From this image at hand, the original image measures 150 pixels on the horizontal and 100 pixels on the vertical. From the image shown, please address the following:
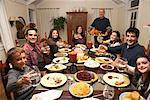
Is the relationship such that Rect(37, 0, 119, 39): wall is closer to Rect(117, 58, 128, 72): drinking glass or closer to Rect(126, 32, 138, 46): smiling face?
Rect(126, 32, 138, 46): smiling face

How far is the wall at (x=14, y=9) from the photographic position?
352 centimetres

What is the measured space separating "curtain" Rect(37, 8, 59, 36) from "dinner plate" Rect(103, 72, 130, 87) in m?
4.68

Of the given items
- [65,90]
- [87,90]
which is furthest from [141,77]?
[65,90]

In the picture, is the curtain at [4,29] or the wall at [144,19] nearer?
the curtain at [4,29]

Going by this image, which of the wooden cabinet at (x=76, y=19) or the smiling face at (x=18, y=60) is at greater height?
the wooden cabinet at (x=76, y=19)

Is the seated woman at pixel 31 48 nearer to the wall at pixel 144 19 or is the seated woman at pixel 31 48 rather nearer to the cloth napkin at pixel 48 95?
the cloth napkin at pixel 48 95

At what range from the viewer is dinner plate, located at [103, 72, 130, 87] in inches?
52.0

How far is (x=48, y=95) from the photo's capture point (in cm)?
113

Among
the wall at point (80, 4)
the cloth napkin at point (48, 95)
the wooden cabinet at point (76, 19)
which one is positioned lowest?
the cloth napkin at point (48, 95)

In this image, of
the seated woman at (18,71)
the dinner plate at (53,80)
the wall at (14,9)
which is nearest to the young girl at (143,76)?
the dinner plate at (53,80)

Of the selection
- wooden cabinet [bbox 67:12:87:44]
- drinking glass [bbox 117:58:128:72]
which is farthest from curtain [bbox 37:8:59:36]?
drinking glass [bbox 117:58:128:72]

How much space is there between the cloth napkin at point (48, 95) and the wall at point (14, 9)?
9.78 feet

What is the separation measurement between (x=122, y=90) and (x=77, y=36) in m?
2.52

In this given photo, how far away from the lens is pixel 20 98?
4.12 ft
